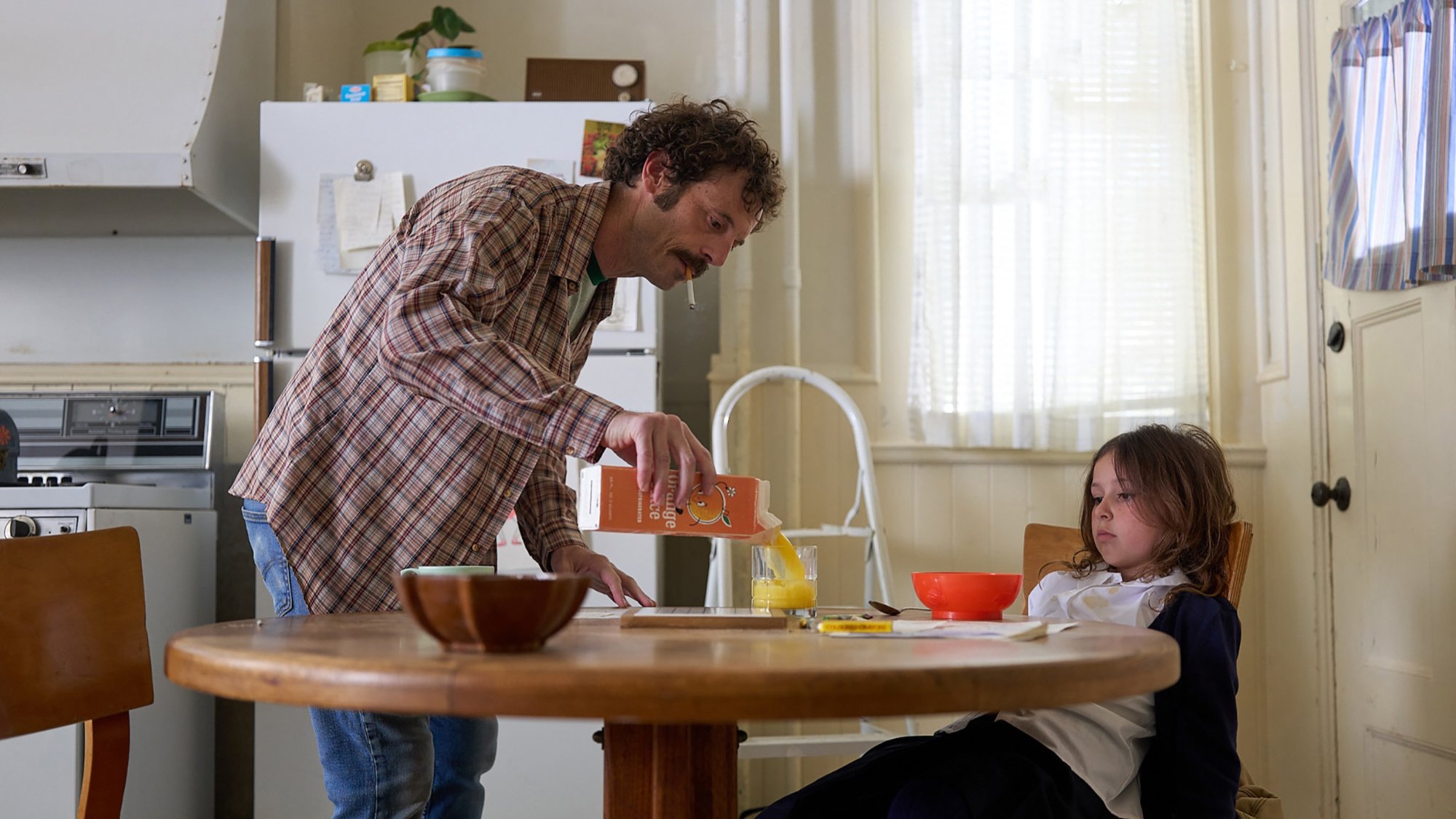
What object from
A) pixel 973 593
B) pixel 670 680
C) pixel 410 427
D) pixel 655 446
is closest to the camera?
pixel 670 680

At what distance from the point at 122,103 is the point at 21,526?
37.5 inches

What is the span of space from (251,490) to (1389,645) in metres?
2.00

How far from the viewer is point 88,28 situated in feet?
8.47

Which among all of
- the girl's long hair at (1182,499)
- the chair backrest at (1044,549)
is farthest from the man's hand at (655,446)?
the chair backrest at (1044,549)

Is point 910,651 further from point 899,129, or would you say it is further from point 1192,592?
point 899,129

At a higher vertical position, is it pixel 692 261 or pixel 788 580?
pixel 692 261

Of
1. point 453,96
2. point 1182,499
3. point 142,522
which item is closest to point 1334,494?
point 1182,499

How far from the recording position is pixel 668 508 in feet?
3.95

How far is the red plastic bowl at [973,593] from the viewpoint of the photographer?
1.29 meters

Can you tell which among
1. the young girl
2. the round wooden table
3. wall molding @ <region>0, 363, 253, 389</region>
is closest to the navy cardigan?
the young girl

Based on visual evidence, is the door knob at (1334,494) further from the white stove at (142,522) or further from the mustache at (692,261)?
the white stove at (142,522)

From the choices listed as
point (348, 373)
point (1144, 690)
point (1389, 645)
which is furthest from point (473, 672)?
point (1389, 645)

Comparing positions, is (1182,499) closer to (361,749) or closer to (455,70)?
(361,749)

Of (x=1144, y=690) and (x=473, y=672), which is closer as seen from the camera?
(x=473, y=672)
